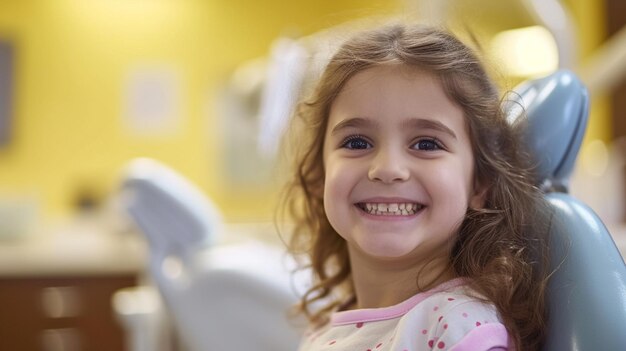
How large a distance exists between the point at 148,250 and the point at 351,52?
742 millimetres

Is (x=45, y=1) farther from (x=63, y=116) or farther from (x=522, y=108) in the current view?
(x=522, y=108)

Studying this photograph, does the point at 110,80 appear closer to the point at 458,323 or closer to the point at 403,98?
the point at 403,98

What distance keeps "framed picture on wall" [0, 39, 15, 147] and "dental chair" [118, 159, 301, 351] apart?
2.31 metres

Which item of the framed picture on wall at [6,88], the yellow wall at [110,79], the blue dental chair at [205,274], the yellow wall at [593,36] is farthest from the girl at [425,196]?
the framed picture on wall at [6,88]

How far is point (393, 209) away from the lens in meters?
0.77

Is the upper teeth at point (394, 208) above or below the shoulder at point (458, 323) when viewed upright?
above

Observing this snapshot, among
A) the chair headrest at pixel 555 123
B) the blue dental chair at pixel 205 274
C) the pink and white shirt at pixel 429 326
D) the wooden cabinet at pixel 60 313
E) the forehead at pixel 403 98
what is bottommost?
the wooden cabinet at pixel 60 313

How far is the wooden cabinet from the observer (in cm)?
278

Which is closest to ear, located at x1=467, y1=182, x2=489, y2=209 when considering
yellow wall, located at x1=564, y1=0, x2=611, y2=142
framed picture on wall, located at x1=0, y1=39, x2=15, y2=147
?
yellow wall, located at x1=564, y1=0, x2=611, y2=142

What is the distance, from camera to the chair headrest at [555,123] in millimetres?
879

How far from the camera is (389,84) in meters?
0.78

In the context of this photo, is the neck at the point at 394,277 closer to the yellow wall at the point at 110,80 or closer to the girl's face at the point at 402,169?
the girl's face at the point at 402,169

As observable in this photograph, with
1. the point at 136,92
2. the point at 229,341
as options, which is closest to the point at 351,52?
the point at 229,341

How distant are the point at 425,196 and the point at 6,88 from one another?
3.16 meters
